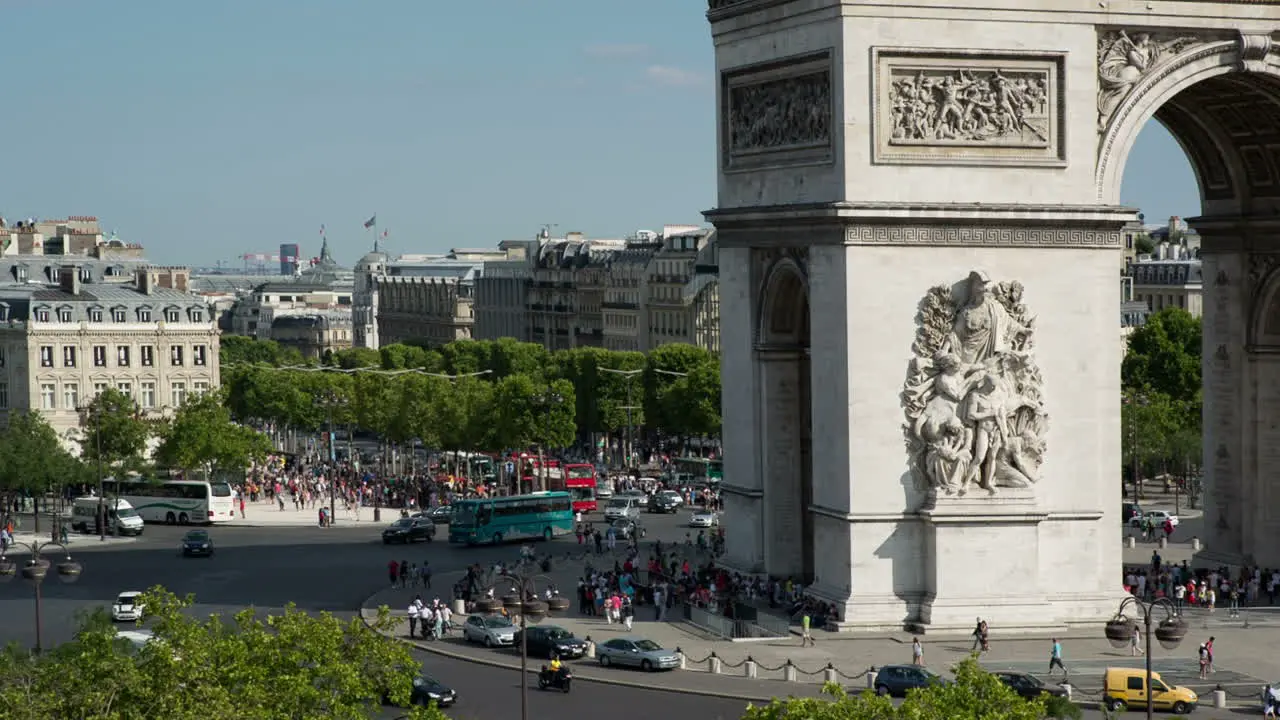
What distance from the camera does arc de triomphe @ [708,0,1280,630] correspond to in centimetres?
4812

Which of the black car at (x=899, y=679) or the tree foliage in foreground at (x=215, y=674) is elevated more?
the tree foliage in foreground at (x=215, y=674)

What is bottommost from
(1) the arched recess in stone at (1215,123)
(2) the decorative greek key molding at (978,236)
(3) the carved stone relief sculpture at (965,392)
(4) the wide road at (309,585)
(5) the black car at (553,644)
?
(4) the wide road at (309,585)

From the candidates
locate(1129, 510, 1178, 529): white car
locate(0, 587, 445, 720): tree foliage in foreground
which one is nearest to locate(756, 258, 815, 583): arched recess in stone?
locate(0, 587, 445, 720): tree foliage in foreground

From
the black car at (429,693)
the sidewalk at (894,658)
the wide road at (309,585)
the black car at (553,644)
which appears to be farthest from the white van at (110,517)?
the black car at (429,693)

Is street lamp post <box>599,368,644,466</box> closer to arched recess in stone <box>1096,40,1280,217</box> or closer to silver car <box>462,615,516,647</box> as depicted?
arched recess in stone <box>1096,40,1280,217</box>

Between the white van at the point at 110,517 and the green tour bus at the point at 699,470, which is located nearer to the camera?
the white van at the point at 110,517

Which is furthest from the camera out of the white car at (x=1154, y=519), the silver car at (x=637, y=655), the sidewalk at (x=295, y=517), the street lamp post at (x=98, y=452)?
the sidewalk at (x=295, y=517)

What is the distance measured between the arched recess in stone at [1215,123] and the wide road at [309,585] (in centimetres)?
1265

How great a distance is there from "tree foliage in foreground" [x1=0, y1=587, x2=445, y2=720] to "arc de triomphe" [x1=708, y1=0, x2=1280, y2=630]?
14.4m

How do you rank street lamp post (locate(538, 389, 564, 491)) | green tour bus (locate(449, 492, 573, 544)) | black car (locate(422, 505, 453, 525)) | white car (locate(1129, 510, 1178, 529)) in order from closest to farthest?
1. white car (locate(1129, 510, 1178, 529))
2. green tour bus (locate(449, 492, 573, 544))
3. black car (locate(422, 505, 453, 525))
4. street lamp post (locate(538, 389, 564, 491))

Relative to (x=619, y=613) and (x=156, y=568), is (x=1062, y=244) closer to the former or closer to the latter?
(x=619, y=613)

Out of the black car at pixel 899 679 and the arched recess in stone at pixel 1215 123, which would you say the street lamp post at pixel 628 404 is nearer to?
the arched recess in stone at pixel 1215 123

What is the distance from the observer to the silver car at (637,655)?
47969 millimetres

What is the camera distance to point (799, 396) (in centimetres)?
5322
